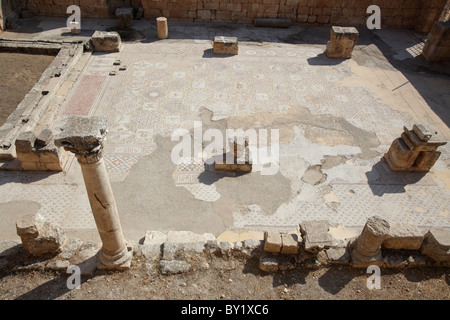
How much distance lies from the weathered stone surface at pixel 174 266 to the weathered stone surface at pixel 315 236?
5.85 ft

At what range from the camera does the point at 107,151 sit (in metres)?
7.20

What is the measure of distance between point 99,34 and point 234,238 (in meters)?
8.48

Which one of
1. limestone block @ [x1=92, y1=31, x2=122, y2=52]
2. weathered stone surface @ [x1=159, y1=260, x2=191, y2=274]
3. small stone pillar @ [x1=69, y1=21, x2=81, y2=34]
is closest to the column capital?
weathered stone surface @ [x1=159, y1=260, x2=191, y2=274]

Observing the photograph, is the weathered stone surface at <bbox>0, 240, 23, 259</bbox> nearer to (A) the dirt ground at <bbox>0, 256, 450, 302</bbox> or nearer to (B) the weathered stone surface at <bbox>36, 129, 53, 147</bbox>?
(A) the dirt ground at <bbox>0, 256, 450, 302</bbox>

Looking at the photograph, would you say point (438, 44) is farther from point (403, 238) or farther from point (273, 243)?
point (273, 243)

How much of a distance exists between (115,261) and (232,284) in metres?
1.71

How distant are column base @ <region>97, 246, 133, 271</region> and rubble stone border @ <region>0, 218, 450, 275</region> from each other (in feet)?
0.40

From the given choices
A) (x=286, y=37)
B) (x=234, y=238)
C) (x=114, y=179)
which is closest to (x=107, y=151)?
(x=114, y=179)

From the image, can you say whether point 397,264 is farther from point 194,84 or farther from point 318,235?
point 194,84

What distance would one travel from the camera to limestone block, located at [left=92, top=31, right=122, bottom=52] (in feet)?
34.4

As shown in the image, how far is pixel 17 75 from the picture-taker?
9.37m

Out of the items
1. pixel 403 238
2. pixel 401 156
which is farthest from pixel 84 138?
pixel 401 156

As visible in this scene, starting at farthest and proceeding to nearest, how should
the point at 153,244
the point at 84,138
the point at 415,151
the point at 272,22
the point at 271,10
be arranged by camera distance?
the point at 271,10 < the point at 272,22 < the point at 415,151 < the point at 153,244 < the point at 84,138
